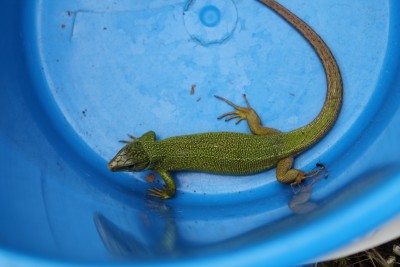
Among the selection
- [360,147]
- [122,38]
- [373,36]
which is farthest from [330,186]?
[122,38]

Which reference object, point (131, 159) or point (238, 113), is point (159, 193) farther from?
point (238, 113)

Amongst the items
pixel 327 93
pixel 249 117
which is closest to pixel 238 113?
pixel 249 117

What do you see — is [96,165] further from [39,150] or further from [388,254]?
[388,254]

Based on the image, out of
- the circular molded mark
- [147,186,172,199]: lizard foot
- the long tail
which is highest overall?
the circular molded mark

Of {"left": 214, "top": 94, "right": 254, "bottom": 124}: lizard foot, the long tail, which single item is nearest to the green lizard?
the long tail

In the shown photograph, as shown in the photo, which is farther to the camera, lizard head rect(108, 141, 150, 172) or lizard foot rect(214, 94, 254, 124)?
lizard foot rect(214, 94, 254, 124)

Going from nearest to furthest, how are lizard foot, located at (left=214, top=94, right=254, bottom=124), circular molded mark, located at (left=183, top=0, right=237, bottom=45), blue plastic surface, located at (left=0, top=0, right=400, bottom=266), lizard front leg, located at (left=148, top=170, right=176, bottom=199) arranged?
blue plastic surface, located at (left=0, top=0, right=400, bottom=266) < lizard front leg, located at (left=148, top=170, right=176, bottom=199) < lizard foot, located at (left=214, top=94, right=254, bottom=124) < circular molded mark, located at (left=183, top=0, right=237, bottom=45)

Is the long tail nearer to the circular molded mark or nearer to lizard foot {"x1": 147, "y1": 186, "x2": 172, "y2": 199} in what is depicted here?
the circular molded mark
